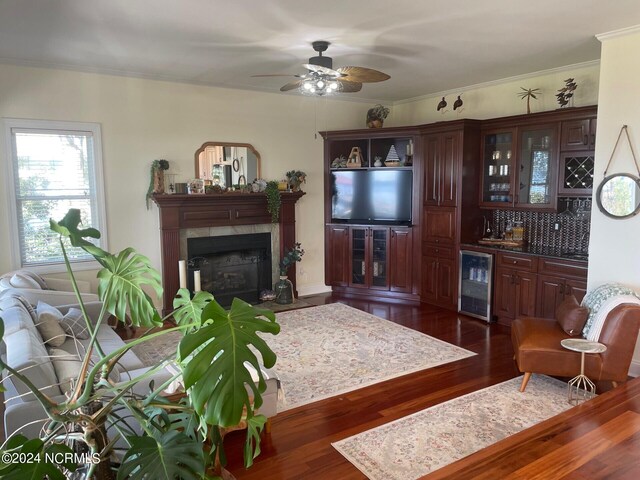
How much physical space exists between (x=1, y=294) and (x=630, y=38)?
17.8 ft

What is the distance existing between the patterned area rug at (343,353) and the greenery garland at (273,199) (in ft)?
4.60

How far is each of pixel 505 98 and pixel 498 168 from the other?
95 centimetres

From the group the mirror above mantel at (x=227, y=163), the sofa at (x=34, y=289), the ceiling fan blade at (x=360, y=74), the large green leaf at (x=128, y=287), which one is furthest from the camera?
the mirror above mantel at (x=227, y=163)

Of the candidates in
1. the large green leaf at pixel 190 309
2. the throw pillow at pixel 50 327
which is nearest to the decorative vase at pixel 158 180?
the throw pillow at pixel 50 327

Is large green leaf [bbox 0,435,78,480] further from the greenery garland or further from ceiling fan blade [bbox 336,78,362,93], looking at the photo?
the greenery garland

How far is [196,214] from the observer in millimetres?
5844

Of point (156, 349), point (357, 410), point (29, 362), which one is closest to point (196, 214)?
point (156, 349)

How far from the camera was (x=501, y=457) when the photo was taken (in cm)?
215

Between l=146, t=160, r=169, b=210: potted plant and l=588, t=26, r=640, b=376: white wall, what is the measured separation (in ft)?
14.7

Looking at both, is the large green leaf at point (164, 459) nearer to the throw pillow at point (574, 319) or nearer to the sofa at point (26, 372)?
the sofa at point (26, 372)

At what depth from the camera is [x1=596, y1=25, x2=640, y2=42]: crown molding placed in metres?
3.79

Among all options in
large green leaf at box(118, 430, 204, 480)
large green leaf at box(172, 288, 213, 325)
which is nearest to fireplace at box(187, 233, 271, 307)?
large green leaf at box(172, 288, 213, 325)

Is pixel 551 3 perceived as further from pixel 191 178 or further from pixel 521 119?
pixel 191 178

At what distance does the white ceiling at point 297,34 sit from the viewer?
337 cm
